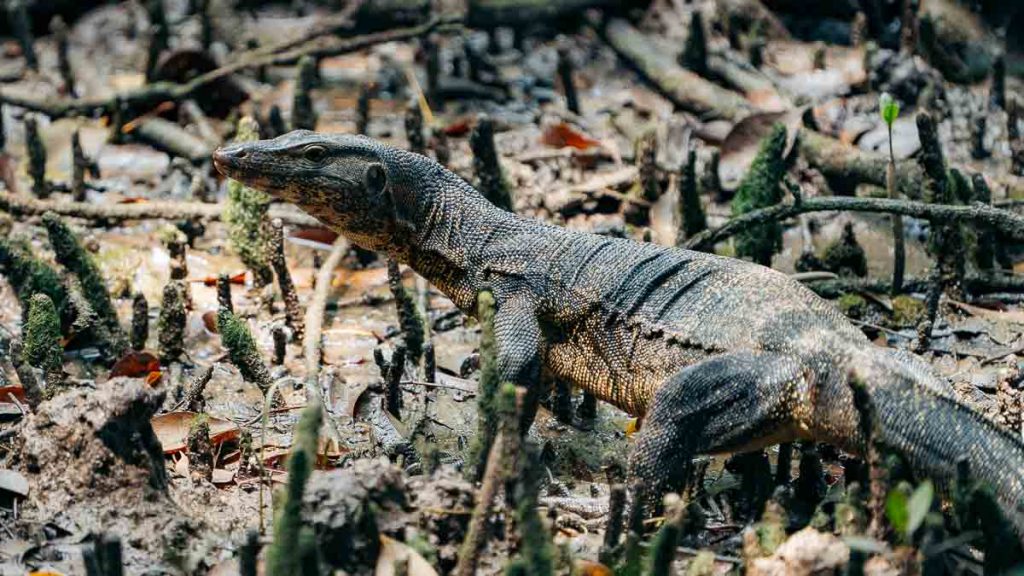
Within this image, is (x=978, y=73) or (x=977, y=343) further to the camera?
(x=978, y=73)

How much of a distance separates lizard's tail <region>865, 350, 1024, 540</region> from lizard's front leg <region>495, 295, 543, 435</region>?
1546 mm

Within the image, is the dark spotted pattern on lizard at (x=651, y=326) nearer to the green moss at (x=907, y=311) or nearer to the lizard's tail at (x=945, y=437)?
the lizard's tail at (x=945, y=437)

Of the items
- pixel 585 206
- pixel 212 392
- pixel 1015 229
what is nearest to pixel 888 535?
pixel 1015 229

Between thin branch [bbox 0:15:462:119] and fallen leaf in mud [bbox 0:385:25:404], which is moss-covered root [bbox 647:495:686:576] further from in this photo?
thin branch [bbox 0:15:462:119]

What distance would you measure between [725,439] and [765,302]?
0.62 m

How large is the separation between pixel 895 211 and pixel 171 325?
12.2 feet

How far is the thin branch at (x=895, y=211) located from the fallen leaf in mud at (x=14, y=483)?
12.3 feet

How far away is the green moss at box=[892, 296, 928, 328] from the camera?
7359 millimetres

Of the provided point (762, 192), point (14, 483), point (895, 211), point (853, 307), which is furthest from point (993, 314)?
point (14, 483)

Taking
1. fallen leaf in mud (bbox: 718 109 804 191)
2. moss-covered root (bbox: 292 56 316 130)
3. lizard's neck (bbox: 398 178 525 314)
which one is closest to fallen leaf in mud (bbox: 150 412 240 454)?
lizard's neck (bbox: 398 178 525 314)

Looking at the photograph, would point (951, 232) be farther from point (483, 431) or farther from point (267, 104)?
point (267, 104)

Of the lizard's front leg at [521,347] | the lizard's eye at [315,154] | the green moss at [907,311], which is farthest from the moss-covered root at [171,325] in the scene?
the green moss at [907,311]

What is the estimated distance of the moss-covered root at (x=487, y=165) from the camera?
7922 mm

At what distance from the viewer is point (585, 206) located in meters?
9.03
